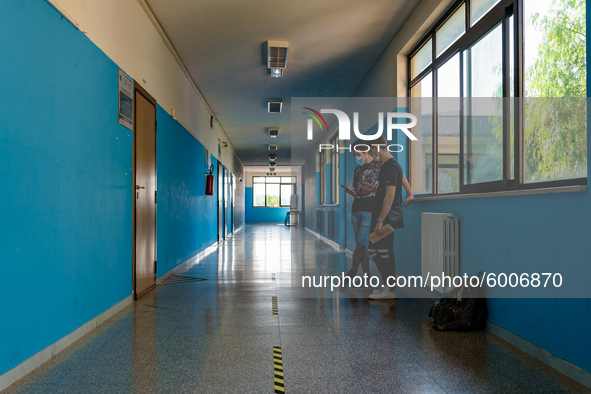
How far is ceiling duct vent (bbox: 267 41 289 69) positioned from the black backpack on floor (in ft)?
12.5

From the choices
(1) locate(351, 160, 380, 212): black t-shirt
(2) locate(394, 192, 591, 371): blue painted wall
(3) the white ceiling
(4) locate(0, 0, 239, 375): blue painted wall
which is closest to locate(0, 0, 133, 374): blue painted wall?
(4) locate(0, 0, 239, 375): blue painted wall

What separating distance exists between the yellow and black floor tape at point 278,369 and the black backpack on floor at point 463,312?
49.6 inches

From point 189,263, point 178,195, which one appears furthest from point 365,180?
point 189,263

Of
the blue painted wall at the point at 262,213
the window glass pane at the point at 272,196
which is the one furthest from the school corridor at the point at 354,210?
the window glass pane at the point at 272,196

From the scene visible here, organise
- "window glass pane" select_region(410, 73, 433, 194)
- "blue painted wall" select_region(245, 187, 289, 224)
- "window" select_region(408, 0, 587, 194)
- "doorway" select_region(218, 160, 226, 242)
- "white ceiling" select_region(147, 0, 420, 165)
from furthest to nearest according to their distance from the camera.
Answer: "blue painted wall" select_region(245, 187, 289, 224), "doorway" select_region(218, 160, 226, 242), "window glass pane" select_region(410, 73, 433, 194), "white ceiling" select_region(147, 0, 420, 165), "window" select_region(408, 0, 587, 194)

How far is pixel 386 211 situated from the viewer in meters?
4.13

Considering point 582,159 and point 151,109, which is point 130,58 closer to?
point 151,109

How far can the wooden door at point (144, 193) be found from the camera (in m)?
4.14

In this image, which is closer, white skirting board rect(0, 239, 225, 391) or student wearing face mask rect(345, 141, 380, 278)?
white skirting board rect(0, 239, 225, 391)

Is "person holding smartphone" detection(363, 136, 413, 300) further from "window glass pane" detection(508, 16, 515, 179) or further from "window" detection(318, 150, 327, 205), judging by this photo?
"window" detection(318, 150, 327, 205)

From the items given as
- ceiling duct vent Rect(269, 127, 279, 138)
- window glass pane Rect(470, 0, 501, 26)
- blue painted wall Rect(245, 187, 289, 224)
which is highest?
ceiling duct vent Rect(269, 127, 279, 138)

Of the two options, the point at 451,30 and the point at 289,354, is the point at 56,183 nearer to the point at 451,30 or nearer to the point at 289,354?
the point at 289,354

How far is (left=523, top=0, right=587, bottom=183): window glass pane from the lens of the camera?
231cm

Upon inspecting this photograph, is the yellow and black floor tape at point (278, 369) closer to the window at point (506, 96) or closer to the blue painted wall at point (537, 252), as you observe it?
the blue painted wall at point (537, 252)
